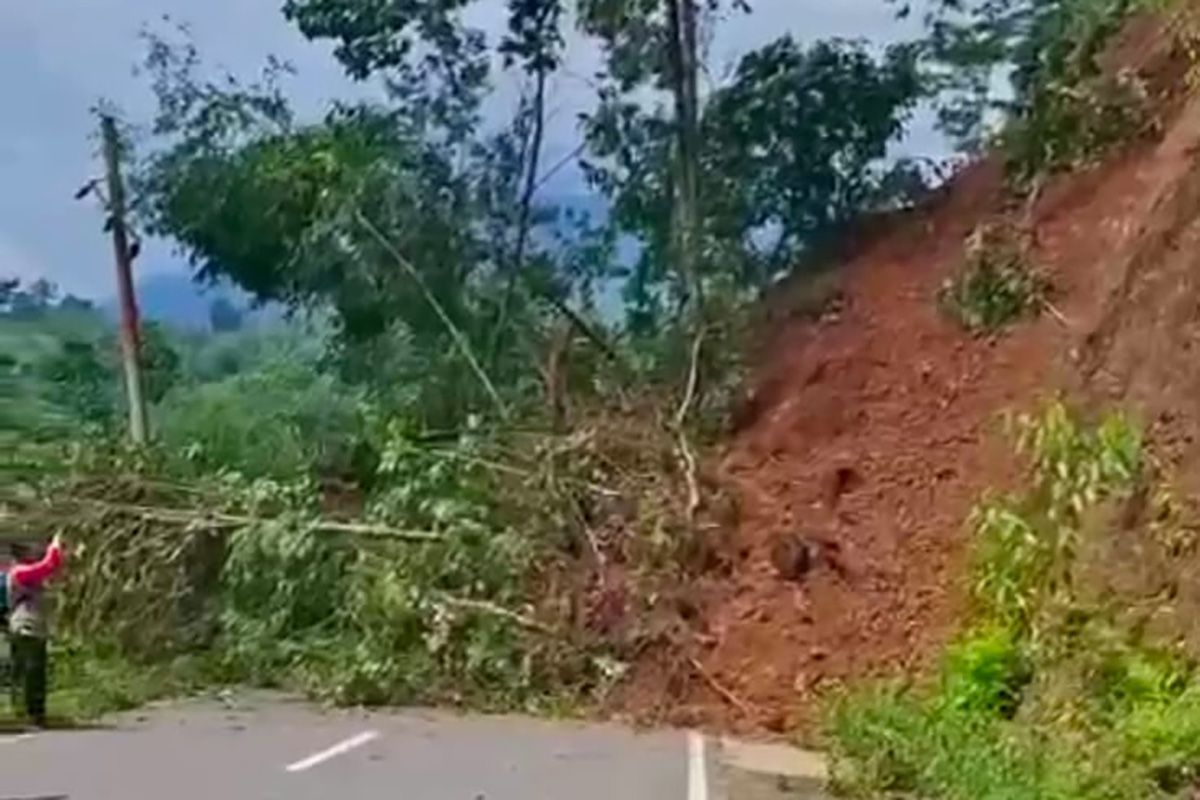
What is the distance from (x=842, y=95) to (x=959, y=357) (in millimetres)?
6750

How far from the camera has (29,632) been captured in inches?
827

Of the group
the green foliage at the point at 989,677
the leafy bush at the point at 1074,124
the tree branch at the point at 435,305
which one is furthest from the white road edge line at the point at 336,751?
the leafy bush at the point at 1074,124

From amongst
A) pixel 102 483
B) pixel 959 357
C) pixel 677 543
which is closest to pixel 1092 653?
pixel 677 543

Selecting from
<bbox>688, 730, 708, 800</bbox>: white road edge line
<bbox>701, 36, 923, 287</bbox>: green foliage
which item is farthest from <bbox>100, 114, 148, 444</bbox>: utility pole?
<bbox>688, 730, 708, 800</bbox>: white road edge line

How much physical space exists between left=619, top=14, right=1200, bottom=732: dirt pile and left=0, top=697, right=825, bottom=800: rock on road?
1.47 m

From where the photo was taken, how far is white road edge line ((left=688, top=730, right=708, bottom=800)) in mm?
14785

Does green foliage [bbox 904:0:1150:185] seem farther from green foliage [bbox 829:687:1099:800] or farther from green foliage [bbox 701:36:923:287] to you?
green foliage [bbox 829:687:1099:800]

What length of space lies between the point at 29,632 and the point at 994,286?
426 inches

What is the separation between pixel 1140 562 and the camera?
15.4 meters

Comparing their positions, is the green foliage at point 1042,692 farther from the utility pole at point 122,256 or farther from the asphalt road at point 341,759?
the utility pole at point 122,256

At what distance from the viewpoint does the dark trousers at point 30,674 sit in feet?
68.2

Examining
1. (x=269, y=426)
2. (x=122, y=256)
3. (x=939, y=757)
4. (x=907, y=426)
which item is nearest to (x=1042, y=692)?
(x=939, y=757)

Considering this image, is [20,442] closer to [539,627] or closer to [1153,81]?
[539,627]

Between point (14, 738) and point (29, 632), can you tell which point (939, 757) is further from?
point (29, 632)
